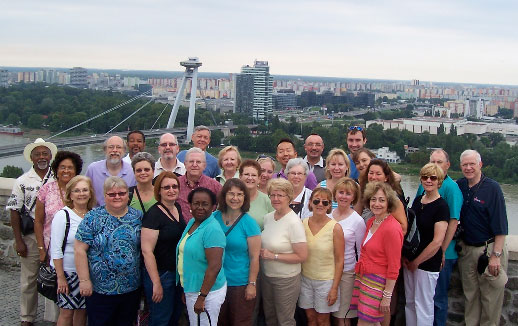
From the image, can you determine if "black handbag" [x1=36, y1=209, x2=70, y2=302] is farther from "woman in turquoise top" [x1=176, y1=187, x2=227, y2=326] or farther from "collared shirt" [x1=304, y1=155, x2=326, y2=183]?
"collared shirt" [x1=304, y1=155, x2=326, y2=183]

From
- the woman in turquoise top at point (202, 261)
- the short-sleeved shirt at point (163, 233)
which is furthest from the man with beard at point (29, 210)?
the woman in turquoise top at point (202, 261)

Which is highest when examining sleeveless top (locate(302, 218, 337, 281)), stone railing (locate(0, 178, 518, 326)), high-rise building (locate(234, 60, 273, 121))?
high-rise building (locate(234, 60, 273, 121))

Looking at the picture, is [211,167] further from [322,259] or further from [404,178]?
[404,178]

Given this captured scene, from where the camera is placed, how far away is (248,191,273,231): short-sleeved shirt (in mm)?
1819

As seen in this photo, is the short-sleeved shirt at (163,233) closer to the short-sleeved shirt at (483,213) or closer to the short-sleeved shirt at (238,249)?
the short-sleeved shirt at (238,249)

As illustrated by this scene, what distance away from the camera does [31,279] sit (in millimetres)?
2068

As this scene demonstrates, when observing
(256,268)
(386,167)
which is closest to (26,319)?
(256,268)

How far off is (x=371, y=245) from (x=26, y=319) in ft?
4.46

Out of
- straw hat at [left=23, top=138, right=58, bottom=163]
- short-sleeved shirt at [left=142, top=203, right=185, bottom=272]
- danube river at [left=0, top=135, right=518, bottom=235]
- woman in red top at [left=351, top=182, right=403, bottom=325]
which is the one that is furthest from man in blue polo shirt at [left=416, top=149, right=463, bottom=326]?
danube river at [left=0, top=135, right=518, bottom=235]

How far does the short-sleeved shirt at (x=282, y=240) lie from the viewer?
5.61 feet

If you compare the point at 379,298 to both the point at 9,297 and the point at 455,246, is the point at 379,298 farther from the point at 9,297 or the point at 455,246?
the point at 9,297

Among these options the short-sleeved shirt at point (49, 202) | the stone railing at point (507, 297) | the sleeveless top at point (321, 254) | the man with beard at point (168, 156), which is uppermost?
the man with beard at point (168, 156)

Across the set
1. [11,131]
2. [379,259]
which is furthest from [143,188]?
[11,131]

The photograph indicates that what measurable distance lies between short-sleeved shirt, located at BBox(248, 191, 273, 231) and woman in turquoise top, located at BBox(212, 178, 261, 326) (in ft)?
0.46
